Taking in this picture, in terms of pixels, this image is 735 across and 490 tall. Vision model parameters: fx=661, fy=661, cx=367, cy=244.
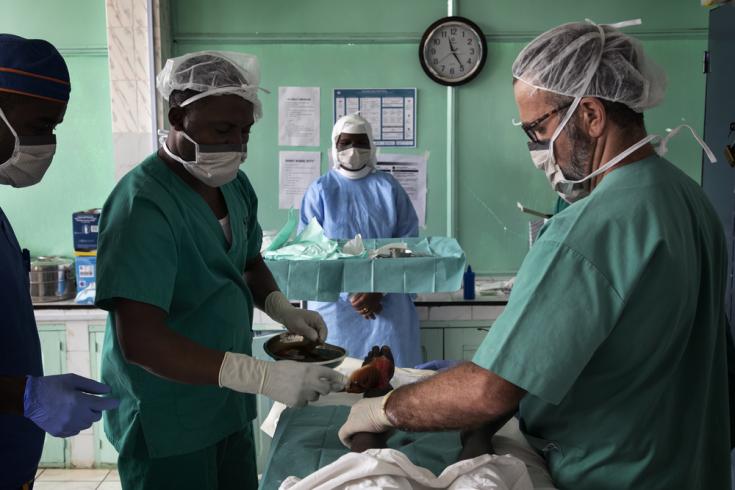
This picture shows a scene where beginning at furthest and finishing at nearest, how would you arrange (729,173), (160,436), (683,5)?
(683,5)
(729,173)
(160,436)

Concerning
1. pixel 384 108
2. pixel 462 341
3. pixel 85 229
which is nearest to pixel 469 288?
pixel 462 341

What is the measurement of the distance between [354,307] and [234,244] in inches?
68.9

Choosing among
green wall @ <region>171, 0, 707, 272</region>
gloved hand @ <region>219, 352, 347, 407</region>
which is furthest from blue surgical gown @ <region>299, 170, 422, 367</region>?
gloved hand @ <region>219, 352, 347, 407</region>

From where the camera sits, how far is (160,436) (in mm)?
1618

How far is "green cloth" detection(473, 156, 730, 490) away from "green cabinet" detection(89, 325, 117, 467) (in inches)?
118

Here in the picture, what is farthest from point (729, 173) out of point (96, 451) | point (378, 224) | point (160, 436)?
point (96, 451)

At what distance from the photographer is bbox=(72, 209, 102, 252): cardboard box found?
12.0ft

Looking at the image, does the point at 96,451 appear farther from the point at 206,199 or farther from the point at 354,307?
the point at 206,199

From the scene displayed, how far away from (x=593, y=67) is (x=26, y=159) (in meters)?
1.27

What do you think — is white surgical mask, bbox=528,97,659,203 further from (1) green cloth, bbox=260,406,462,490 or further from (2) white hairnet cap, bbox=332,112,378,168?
(2) white hairnet cap, bbox=332,112,378,168

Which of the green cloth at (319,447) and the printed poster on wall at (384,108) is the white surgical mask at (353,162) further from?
the green cloth at (319,447)

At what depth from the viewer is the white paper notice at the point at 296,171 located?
168 inches

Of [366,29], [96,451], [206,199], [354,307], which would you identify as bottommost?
[96,451]

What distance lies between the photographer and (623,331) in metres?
1.17
